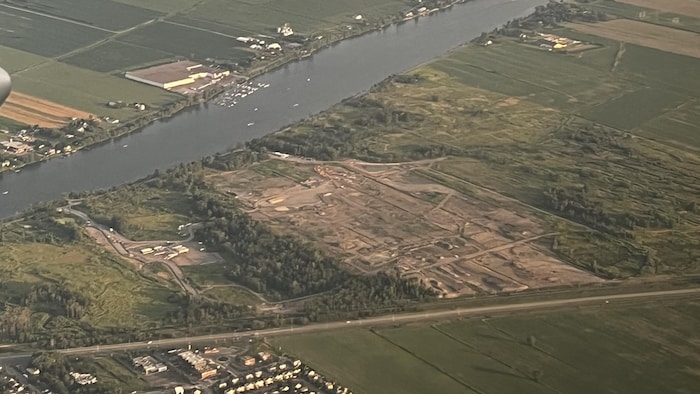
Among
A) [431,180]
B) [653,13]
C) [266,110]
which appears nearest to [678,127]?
[431,180]

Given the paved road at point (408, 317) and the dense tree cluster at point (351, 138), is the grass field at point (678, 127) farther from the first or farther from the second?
the paved road at point (408, 317)

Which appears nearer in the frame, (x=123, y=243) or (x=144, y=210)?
(x=123, y=243)

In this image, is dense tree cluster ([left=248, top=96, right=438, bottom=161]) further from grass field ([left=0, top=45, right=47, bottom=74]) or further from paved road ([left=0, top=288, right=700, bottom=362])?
grass field ([left=0, top=45, right=47, bottom=74])

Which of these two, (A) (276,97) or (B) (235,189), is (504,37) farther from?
(B) (235,189)

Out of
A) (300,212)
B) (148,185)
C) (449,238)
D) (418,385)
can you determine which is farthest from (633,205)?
(148,185)

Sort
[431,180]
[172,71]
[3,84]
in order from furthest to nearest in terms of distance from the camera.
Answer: [172,71]
[431,180]
[3,84]

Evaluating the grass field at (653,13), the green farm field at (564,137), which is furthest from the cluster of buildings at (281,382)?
the grass field at (653,13)

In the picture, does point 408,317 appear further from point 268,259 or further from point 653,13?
point 653,13
